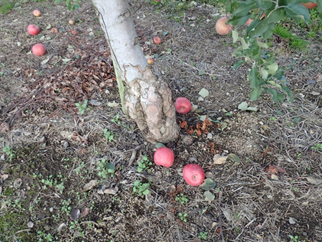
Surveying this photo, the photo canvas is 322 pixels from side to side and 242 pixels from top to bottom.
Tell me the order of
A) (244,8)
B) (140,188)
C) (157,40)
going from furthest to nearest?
1. (157,40)
2. (140,188)
3. (244,8)

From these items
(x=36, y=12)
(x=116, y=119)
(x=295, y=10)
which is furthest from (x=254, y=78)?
(x=36, y=12)

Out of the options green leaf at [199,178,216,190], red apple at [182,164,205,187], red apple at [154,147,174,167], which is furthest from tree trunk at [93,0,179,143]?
green leaf at [199,178,216,190]

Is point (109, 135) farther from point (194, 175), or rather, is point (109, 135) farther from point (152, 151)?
point (194, 175)

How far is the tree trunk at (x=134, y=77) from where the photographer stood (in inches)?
73.1

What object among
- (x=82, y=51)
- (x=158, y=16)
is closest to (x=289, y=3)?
(x=82, y=51)

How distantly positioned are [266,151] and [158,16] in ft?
9.62

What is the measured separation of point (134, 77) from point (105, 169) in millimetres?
923

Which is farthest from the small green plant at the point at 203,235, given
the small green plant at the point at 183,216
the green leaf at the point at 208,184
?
the green leaf at the point at 208,184

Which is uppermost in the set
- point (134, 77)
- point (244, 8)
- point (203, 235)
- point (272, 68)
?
point (244, 8)

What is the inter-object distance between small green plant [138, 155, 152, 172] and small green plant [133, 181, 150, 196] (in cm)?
14

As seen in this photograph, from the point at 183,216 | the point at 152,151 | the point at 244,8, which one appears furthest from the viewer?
the point at 152,151

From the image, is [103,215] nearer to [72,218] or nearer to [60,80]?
[72,218]

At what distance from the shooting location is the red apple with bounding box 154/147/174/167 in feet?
7.26

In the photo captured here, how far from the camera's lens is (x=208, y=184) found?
2201 mm
